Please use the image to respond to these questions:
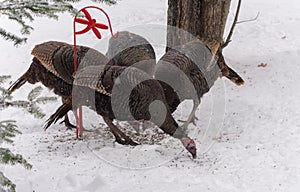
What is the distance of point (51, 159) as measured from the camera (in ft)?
12.1

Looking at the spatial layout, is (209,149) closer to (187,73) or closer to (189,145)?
(189,145)

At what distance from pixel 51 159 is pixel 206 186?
4.11 ft

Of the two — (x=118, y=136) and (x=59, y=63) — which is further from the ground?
(x=59, y=63)

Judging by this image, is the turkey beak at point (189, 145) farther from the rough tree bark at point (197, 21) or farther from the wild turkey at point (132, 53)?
the rough tree bark at point (197, 21)

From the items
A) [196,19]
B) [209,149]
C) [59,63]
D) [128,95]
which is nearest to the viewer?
[128,95]

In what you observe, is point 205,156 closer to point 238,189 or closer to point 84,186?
point 238,189

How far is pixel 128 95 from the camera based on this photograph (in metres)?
3.62

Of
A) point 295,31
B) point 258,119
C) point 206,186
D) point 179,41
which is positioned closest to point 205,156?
point 206,186

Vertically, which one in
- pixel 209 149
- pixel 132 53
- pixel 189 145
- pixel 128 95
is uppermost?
pixel 132 53

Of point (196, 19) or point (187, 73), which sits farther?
point (196, 19)

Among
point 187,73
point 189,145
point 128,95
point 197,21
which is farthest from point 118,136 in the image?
point 197,21

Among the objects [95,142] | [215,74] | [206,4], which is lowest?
[95,142]

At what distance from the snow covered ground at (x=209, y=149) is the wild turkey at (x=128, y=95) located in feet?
0.91

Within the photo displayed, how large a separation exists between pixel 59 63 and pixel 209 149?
4.81 ft
